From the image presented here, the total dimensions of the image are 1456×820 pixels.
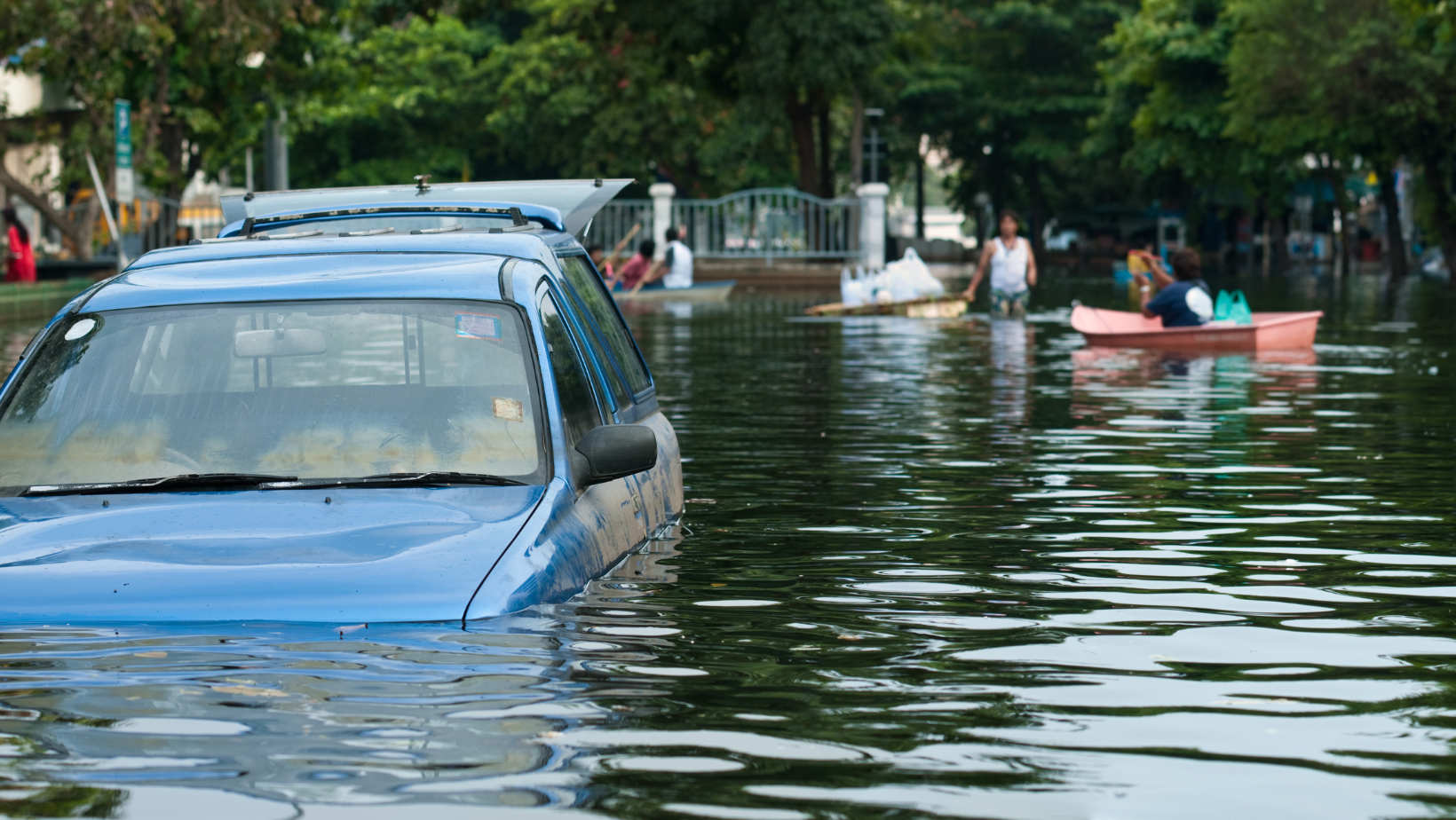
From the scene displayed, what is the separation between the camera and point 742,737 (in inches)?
172

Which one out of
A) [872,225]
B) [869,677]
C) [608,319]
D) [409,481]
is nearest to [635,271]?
[872,225]

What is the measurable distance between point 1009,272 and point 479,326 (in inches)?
828

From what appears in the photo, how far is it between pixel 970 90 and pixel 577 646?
70716 millimetres

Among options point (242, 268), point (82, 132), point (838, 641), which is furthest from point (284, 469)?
point (82, 132)

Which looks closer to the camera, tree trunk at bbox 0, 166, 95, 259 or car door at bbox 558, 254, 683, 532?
car door at bbox 558, 254, 683, 532

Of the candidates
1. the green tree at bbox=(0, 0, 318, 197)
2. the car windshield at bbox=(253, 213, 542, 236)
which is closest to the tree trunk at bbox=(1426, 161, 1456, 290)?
the green tree at bbox=(0, 0, 318, 197)

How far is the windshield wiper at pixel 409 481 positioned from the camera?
5184 mm

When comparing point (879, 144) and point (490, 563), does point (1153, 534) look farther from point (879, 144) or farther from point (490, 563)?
point (879, 144)

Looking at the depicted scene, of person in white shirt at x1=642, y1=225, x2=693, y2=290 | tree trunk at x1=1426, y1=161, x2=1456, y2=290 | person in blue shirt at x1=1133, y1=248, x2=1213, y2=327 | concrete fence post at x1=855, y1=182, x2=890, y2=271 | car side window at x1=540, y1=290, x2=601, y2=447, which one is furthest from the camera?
tree trunk at x1=1426, y1=161, x2=1456, y2=290

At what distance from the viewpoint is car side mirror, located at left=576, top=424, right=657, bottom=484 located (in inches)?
213

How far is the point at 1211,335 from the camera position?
19.4 metres

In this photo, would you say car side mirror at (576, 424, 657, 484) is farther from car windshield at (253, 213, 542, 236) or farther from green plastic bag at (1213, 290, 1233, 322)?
green plastic bag at (1213, 290, 1233, 322)

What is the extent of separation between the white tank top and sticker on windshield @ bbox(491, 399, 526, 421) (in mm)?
20758

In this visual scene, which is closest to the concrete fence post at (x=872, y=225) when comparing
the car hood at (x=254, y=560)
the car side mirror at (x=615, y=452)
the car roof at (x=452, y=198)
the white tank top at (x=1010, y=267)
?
the white tank top at (x=1010, y=267)
